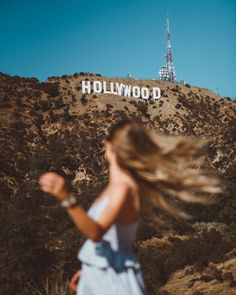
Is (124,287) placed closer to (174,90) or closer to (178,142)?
(178,142)

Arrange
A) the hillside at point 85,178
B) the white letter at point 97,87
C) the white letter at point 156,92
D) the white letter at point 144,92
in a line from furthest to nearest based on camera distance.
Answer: the white letter at point 156,92 < the white letter at point 144,92 < the white letter at point 97,87 < the hillside at point 85,178

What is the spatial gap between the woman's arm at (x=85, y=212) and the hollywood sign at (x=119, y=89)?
206ft

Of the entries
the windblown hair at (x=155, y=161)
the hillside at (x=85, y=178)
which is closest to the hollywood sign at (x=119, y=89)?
the hillside at (x=85, y=178)

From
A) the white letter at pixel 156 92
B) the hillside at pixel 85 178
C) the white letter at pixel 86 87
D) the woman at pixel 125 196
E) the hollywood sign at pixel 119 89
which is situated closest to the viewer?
the woman at pixel 125 196

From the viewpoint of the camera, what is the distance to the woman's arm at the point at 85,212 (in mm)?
2014

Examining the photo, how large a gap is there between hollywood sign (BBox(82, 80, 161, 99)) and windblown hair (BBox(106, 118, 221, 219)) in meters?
62.4

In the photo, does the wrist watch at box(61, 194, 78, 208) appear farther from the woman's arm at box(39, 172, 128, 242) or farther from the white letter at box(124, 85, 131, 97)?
the white letter at box(124, 85, 131, 97)

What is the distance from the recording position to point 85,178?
43625mm

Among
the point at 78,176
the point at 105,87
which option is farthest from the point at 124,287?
the point at 105,87

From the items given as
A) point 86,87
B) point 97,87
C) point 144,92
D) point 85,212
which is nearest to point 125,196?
point 85,212

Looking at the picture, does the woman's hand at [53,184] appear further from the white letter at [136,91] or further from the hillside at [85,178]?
the white letter at [136,91]

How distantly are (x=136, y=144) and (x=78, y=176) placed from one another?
4191 cm

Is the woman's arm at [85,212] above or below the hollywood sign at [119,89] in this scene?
below

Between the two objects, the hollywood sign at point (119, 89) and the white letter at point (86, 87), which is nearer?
the white letter at point (86, 87)
